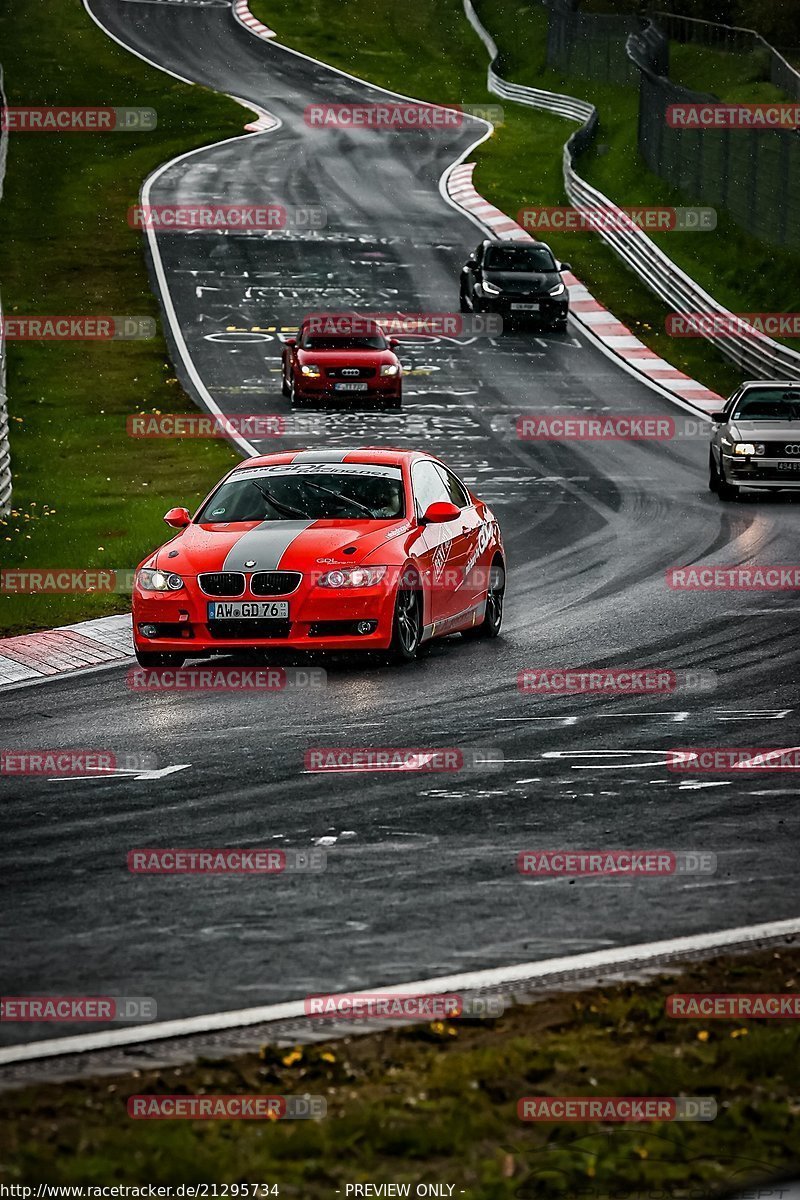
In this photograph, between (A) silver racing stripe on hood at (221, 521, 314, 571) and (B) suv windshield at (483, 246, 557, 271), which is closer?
(A) silver racing stripe on hood at (221, 521, 314, 571)

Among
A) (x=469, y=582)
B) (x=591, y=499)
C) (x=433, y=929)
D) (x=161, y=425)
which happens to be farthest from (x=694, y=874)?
(x=161, y=425)

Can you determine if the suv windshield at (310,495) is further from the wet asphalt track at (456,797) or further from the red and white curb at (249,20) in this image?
the red and white curb at (249,20)

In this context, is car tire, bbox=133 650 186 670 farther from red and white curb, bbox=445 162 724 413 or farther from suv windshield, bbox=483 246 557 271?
suv windshield, bbox=483 246 557 271

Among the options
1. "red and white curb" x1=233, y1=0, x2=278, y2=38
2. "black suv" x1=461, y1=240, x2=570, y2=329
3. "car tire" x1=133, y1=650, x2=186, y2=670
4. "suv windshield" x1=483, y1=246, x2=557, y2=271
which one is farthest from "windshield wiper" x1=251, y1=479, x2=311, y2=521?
"red and white curb" x1=233, y1=0, x2=278, y2=38

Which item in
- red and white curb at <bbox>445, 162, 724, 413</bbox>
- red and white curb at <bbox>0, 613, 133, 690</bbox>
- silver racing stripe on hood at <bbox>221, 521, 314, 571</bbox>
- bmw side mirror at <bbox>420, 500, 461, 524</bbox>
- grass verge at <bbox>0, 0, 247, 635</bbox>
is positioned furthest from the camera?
red and white curb at <bbox>445, 162, 724, 413</bbox>

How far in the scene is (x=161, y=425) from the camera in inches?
1126

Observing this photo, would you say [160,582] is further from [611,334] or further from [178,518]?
[611,334]

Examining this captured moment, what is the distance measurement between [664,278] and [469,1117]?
35580mm

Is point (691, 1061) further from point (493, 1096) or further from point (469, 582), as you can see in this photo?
point (469, 582)

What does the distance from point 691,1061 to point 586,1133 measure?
2.54ft

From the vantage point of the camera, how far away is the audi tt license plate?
Result: 1327cm

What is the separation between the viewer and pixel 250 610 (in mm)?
13289

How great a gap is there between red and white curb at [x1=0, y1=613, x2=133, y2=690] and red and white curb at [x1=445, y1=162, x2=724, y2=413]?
1714 cm

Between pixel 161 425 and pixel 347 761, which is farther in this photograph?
pixel 161 425
